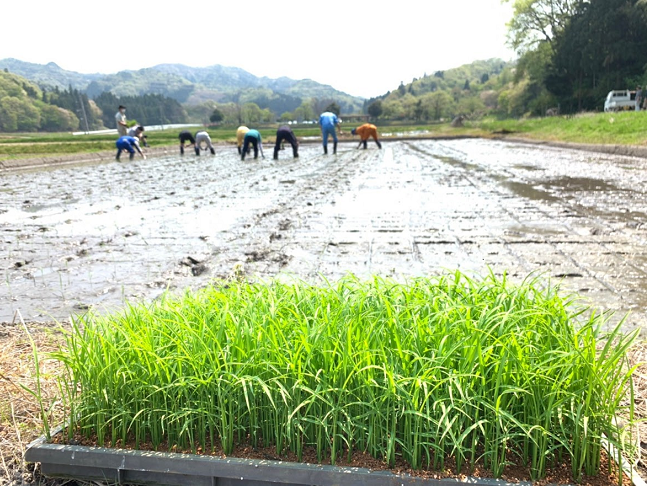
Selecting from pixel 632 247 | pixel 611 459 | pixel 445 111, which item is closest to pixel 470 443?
pixel 611 459

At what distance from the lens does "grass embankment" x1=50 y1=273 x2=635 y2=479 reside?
1.54m

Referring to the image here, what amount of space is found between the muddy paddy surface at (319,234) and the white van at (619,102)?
26106 millimetres

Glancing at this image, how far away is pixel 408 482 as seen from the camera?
1.41 metres

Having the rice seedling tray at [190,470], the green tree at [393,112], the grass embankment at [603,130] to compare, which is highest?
the green tree at [393,112]

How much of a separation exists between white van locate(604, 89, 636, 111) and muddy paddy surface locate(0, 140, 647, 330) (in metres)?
26.1

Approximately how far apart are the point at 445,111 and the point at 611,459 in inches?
4351

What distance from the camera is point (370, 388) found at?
159cm

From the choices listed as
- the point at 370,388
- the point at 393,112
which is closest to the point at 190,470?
the point at 370,388

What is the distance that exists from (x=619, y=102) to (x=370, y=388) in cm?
3935

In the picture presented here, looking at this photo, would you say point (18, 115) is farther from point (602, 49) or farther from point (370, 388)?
point (370, 388)

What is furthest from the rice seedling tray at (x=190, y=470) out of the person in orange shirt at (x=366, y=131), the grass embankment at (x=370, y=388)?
the person in orange shirt at (x=366, y=131)

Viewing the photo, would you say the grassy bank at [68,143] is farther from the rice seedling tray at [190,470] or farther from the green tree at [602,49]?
the rice seedling tray at [190,470]

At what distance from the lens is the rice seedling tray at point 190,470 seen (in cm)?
143

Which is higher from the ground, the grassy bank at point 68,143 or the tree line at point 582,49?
the tree line at point 582,49
